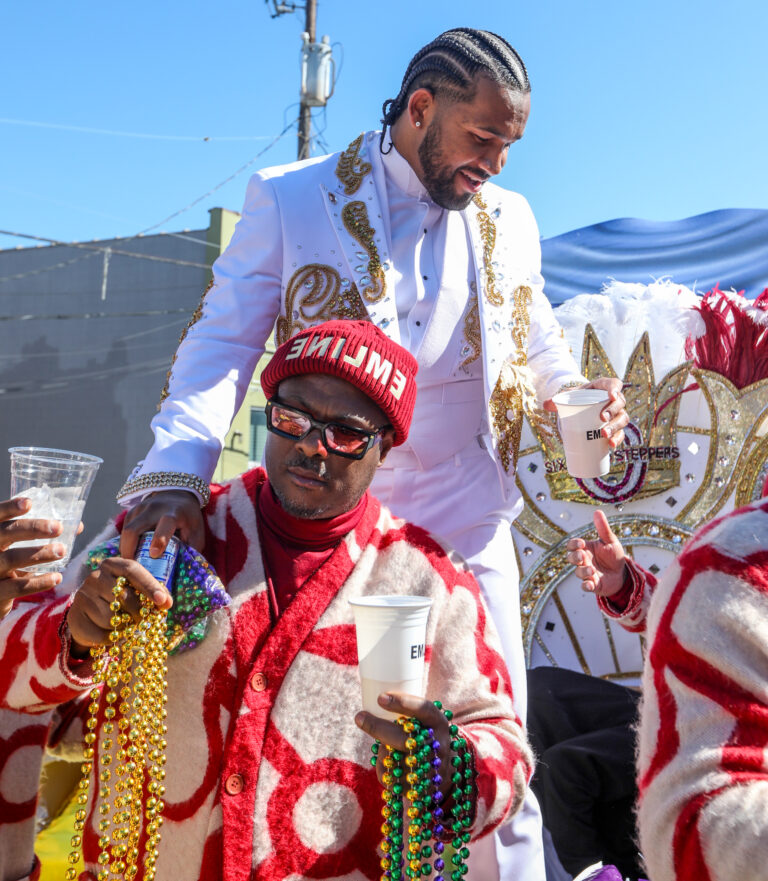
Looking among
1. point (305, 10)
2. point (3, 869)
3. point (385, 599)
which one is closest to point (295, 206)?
point (385, 599)

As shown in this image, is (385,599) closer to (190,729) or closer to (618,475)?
(190,729)

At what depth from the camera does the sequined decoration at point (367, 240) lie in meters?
2.41

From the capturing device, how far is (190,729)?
5.68ft

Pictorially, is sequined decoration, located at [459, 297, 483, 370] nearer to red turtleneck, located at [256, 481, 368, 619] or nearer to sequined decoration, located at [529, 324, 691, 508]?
red turtleneck, located at [256, 481, 368, 619]

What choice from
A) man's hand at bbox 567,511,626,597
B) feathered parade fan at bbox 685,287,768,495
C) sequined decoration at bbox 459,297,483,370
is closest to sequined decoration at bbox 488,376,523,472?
sequined decoration at bbox 459,297,483,370

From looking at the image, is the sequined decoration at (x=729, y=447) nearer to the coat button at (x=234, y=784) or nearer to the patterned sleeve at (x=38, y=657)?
the coat button at (x=234, y=784)

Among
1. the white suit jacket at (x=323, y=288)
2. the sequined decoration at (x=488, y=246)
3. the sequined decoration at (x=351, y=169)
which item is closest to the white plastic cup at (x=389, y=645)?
the white suit jacket at (x=323, y=288)

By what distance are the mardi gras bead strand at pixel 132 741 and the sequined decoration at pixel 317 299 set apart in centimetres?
101

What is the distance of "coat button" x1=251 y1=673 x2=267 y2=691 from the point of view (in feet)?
5.67

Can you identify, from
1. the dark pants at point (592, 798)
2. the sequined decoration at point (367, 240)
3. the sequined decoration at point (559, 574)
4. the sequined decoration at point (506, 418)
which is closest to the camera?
the sequined decoration at point (367, 240)

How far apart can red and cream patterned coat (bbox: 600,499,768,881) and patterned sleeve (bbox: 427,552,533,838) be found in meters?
0.40

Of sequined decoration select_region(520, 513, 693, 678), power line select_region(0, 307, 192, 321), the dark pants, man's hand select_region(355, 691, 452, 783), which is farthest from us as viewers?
power line select_region(0, 307, 192, 321)

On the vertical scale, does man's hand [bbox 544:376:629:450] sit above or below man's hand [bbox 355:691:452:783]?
above

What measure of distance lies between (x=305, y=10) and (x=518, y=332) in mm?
12904
